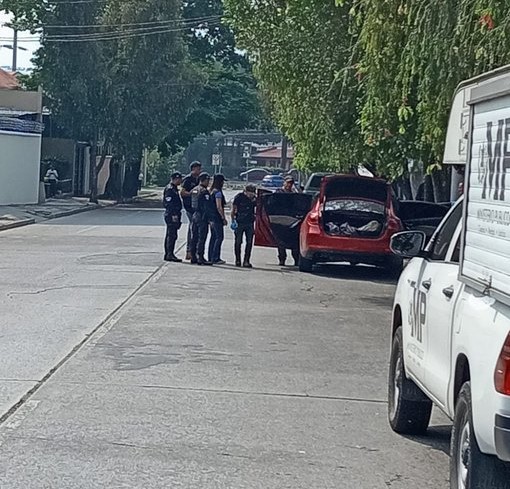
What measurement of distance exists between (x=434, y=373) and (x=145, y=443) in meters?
2.10

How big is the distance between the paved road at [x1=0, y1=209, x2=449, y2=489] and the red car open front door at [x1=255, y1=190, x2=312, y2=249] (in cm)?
302

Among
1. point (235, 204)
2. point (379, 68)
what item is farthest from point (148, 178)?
point (379, 68)

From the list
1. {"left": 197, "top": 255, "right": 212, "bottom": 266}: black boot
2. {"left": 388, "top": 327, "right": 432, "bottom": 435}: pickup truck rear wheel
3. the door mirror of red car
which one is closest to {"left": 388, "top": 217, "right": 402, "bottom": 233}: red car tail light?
{"left": 197, "top": 255, "right": 212, "bottom": 266}: black boot

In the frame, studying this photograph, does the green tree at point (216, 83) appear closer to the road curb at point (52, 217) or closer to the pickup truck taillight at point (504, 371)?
the road curb at point (52, 217)

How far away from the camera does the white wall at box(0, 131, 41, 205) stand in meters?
42.9

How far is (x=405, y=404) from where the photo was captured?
8.22m

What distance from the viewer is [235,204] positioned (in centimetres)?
2202

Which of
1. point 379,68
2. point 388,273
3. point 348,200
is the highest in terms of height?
point 379,68

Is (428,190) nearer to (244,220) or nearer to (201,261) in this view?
(244,220)

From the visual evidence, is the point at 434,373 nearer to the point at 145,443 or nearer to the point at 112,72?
the point at 145,443

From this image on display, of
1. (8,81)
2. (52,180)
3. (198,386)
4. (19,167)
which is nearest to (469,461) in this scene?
(198,386)

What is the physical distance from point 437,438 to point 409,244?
1.48m

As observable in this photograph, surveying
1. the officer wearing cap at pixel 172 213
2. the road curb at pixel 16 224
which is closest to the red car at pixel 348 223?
the officer wearing cap at pixel 172 213

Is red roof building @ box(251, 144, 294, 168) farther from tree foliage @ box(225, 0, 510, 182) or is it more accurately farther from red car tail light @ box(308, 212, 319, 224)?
red car tail light @ box(308, 212, 319, 224)
